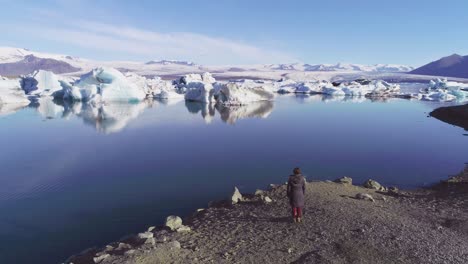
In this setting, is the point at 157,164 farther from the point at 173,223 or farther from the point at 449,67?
the point at 449,67

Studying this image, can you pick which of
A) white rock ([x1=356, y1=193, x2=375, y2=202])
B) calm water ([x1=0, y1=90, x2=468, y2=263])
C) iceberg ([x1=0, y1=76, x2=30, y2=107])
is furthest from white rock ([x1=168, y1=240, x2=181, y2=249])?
iceberg ([x1=0, y1=76, x2=30, y2=107])

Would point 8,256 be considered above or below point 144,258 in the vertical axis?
below

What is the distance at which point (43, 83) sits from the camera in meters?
49.5

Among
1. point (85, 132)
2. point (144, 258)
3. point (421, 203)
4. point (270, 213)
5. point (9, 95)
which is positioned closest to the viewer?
point (144, 258)

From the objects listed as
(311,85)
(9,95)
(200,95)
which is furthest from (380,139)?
(311,85)

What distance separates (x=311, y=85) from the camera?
213 ft

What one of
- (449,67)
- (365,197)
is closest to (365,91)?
(365,197)

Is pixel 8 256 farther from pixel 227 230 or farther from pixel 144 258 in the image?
pixel 227 230

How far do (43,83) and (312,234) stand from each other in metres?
51.0

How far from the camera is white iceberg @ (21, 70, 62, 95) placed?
48.9 meters

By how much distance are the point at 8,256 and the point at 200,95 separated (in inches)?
1418

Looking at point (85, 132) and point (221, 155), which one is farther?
point (85, 132)

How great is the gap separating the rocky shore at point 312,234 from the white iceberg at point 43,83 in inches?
1848

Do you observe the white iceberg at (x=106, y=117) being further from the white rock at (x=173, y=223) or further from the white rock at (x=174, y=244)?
the white rock at (x=174, y=244)
